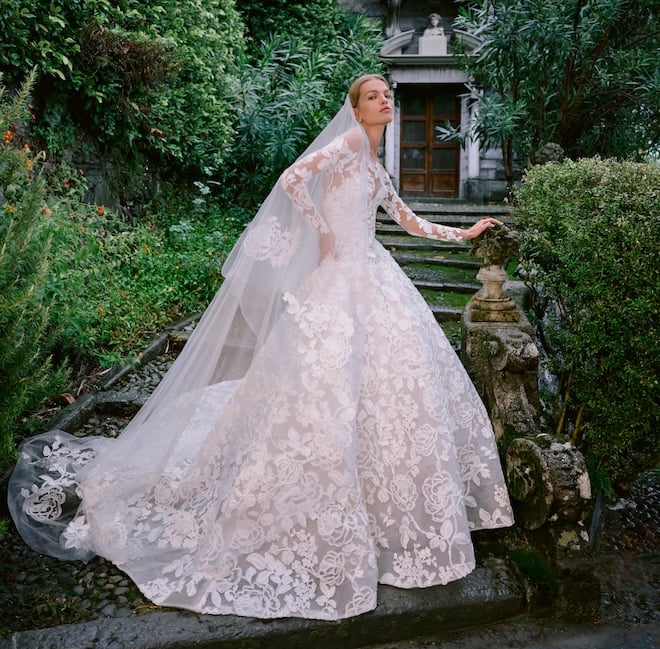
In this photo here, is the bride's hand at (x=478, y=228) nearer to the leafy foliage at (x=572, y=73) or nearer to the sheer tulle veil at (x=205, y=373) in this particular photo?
the sheer tulle veil at (x=205, y=373)

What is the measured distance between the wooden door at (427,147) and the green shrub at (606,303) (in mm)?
8717

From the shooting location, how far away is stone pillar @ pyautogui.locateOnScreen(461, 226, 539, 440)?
10.1 feet

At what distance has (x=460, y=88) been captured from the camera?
1155 centimetres

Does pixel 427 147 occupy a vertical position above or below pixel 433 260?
above

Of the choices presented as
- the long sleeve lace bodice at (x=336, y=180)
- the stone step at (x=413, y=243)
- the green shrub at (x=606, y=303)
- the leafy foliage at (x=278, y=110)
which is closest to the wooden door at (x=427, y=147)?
the leafy foliage at (x=278, y=110)

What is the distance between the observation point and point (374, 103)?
2799mm

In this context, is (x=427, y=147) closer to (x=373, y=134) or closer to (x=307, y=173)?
(x=373, y=134)

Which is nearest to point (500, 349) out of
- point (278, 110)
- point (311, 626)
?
point (311, 626)

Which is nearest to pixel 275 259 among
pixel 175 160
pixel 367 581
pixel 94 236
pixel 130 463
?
pixel 130 463

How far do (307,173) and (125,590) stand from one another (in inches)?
76.0

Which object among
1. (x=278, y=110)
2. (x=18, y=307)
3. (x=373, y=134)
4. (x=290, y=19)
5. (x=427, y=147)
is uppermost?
(x=290, y=19)

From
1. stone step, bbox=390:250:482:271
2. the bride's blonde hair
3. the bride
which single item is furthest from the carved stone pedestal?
stone step, bbox=390:250:482:271

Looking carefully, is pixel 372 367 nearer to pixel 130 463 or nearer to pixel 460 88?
pixel 130 463

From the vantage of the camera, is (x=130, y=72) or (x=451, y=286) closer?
(x=130, y=72)
